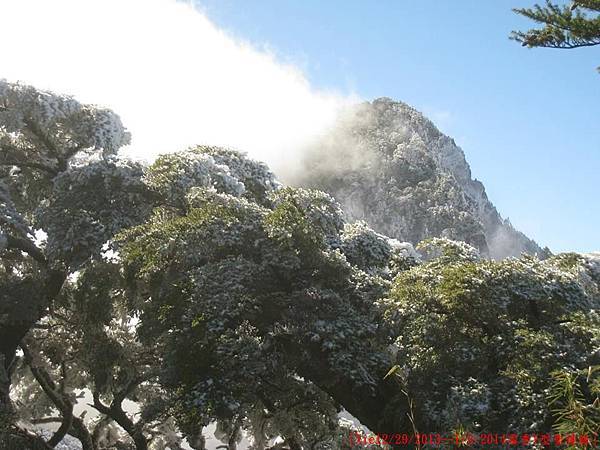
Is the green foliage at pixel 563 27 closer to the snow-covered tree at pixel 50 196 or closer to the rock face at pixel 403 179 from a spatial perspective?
the snow-covered tree at pixel 50 196

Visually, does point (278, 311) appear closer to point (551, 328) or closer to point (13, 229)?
point (551, 328)

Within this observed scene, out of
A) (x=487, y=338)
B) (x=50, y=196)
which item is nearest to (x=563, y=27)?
(x=487, y=338)

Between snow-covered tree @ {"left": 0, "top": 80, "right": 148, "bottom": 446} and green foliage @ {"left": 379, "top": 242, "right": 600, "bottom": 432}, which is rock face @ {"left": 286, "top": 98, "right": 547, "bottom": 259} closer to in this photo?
snow-covered tree @ {"left": 0, "top": 80, "right": 148, "bottom": 446}

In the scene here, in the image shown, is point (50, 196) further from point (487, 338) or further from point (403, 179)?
point (403, 179)

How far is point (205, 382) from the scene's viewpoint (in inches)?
383

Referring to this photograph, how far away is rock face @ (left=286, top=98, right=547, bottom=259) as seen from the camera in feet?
415

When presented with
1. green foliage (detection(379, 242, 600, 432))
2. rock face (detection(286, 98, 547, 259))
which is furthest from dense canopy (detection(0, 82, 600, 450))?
rock face (detection(286, 98, 547, 259))

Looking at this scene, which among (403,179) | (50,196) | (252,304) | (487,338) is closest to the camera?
(487,338)

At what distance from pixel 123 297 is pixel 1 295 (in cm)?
367

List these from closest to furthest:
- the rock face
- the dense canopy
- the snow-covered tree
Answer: the dense canopy, the snow-covered tree, the rock face

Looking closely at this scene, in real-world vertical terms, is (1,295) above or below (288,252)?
below

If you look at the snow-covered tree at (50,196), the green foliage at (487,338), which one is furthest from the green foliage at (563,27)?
the snow-covered tree at (50,196)

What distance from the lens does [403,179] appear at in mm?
135125

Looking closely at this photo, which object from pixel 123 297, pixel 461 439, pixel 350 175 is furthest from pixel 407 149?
pixel 461 439
